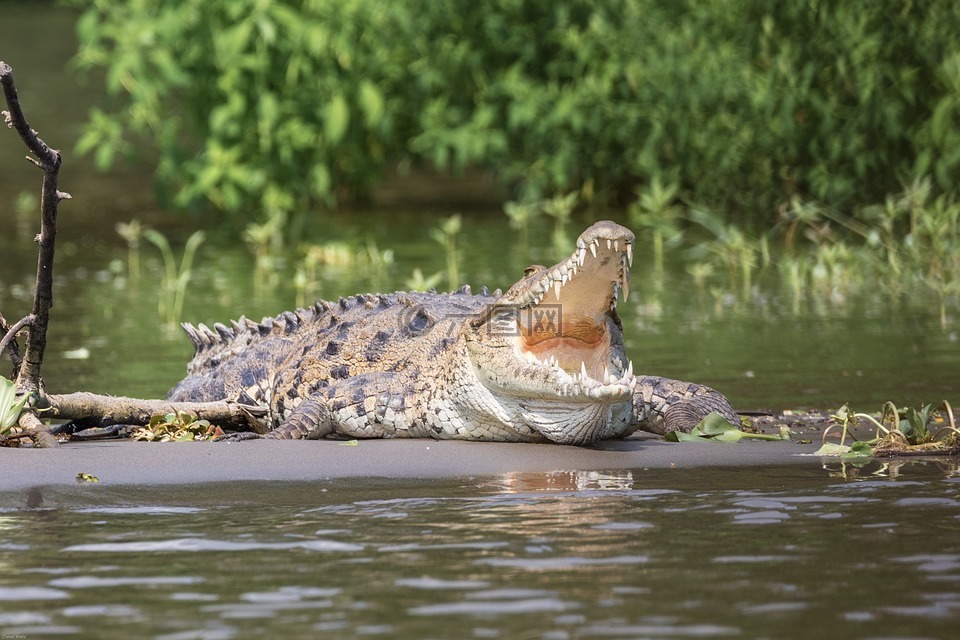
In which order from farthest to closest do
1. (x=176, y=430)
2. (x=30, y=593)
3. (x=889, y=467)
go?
(x=176, y=430) < (x=889, y=467) < (x=30, y=593)

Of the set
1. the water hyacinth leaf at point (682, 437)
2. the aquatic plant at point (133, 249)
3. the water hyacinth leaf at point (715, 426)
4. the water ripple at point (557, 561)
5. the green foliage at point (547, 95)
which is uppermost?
the green foliage at point (547, 95)

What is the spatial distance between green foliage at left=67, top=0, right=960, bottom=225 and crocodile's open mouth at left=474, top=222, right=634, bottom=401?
646cm

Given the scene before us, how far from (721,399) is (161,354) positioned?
12.7ft

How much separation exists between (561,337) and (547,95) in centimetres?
1002

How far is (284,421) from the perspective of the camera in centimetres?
729

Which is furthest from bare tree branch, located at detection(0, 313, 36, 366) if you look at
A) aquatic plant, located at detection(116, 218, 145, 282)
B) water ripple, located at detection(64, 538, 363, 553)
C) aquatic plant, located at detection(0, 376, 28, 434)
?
aquatic plant, located at detection(116, 218, 145, 282)

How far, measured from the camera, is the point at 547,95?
53.3 ft

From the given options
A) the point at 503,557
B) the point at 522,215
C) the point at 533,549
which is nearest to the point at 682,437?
the point at 533,549

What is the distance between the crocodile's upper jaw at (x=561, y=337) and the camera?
20.1ft

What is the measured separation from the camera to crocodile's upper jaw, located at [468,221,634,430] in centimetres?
612

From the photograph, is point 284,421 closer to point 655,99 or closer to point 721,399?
point 721,399

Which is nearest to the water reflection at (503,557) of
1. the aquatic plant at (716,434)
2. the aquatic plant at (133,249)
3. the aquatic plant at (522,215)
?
the aquatic plant at (716,434)

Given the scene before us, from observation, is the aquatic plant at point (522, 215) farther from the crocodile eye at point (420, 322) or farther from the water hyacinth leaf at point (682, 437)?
the water hyacinth leaf at point (682, 437)

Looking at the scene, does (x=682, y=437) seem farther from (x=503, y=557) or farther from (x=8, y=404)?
(x=8, y=404)
